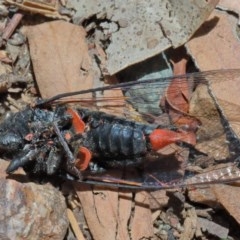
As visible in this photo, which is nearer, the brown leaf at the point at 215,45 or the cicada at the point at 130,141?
the cicada at the point at 130,141

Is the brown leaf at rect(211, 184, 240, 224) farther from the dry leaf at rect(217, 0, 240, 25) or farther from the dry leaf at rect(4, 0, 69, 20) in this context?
the dry leaf at rect(4, 0, 69, 20)

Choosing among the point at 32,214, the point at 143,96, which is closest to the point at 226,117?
the point at 143,96

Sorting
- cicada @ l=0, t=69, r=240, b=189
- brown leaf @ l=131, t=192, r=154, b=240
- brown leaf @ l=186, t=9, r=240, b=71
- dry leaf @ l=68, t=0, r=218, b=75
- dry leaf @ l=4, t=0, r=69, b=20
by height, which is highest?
dry leaf @ l=4, t=0, r=69, b=20

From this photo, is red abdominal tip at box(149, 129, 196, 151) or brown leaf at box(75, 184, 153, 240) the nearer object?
red abdominal tip at box(149, 129, 196, 151)

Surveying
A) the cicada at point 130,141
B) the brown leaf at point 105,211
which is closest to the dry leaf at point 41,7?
the cicada at point 130,141

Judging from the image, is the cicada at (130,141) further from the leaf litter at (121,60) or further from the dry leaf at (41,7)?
the dry leaf at (41,7)

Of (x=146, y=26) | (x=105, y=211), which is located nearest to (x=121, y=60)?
(x=146, y=26)

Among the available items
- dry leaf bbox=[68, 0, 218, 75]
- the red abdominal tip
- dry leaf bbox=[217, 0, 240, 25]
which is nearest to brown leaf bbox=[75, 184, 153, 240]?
the red abdominal tip

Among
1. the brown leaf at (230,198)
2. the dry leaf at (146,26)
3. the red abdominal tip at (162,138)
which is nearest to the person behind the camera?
the red abdominal tip at (162,138)

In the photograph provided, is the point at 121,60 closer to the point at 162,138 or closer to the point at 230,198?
the point at 162,138

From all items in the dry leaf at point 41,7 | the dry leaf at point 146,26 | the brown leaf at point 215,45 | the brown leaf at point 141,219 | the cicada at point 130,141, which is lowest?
the brown leaf at point 141,219
